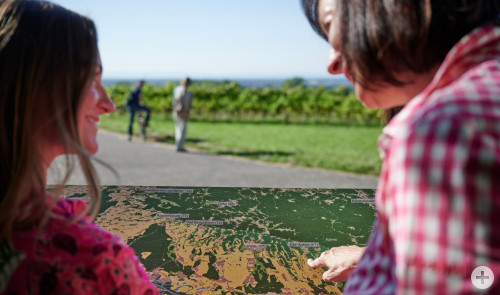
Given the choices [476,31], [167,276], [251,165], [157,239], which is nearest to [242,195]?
[157,239]

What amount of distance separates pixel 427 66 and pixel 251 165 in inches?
294

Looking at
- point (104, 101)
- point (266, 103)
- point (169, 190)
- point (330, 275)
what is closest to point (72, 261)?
point (104, 101)

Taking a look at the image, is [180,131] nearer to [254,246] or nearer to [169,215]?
[169,215]

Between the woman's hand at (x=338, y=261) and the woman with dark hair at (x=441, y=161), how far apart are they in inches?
18.3

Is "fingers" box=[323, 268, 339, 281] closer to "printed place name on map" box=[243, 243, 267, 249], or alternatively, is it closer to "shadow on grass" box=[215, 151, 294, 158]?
"printed place name on map" box=[243, 243, 267, 249]

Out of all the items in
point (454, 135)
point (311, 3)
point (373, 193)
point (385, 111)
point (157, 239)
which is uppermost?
point (311, 3)

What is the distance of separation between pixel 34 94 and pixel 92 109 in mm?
153

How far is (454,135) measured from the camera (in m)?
0.44

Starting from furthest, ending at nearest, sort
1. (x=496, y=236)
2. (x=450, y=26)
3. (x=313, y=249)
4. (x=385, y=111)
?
(x=313, y=249) < (x=385, y=111) < (x=450, y=26) < (x=496, y=236)

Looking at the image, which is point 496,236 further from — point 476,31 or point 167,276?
point 167,276

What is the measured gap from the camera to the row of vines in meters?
15.1

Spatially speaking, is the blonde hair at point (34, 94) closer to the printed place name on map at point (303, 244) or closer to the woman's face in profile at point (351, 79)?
the woman's face in profile at point (351, 79)

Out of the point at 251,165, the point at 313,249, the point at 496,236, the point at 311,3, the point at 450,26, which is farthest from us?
the point at 251,165

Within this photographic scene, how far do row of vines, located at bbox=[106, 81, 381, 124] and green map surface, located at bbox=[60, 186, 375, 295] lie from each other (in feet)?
44.8
